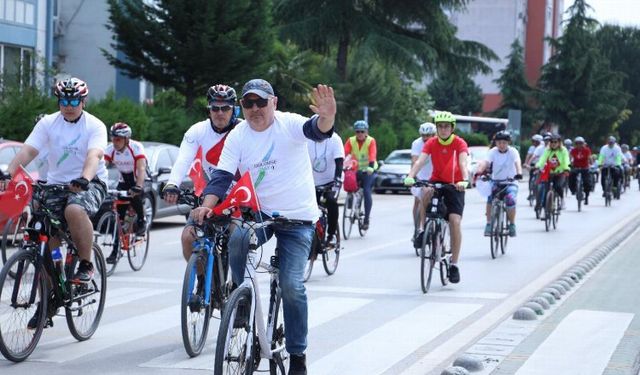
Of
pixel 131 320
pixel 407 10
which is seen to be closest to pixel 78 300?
pixel 131 320

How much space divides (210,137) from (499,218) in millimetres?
8001

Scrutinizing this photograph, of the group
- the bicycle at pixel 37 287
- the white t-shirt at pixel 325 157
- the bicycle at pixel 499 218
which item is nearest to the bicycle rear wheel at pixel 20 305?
the bicycle at pixel 37 287

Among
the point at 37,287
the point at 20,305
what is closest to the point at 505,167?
the point at 37,287

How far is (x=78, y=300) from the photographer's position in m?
8.44

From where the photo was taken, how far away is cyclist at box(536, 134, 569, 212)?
22.8m

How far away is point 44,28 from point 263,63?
8021mm

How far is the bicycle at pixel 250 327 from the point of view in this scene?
5.76 m

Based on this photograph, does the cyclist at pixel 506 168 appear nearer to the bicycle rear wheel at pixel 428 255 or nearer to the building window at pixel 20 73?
the bicycle rear wheel at pixel 428 255

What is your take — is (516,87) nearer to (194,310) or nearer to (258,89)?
(194,310)

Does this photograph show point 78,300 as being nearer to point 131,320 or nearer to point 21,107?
point 131,320

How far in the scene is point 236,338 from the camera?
19.5 ft

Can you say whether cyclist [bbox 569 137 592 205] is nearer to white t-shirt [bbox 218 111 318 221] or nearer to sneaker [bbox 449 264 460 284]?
sneaker [bbox 449 264 460 284]

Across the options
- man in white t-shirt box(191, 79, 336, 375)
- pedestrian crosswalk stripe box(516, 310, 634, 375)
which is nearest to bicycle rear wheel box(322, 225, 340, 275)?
pedestrian crosswalk stripe box(516, 310, 634, 375)

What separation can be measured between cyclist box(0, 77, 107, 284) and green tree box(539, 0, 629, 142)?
77.7m
